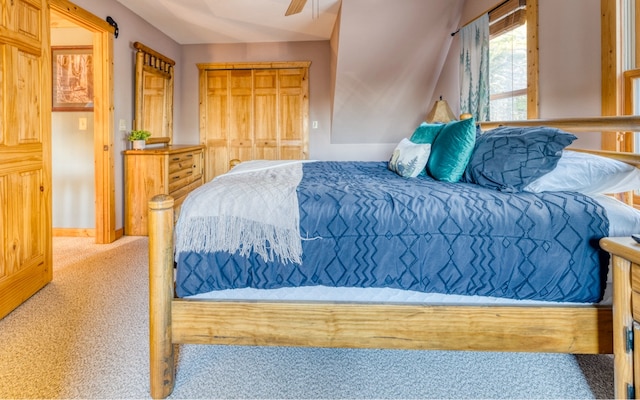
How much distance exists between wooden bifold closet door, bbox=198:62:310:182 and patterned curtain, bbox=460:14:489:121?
2264 millimetres

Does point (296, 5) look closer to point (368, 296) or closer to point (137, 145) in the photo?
point (137, 145)

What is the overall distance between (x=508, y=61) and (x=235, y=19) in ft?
9.88

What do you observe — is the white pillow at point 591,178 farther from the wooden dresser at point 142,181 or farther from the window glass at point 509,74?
the wooden dresser at point 142,181

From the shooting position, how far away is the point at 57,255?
3.35m

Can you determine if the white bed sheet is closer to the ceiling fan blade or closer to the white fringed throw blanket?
the white fringed throw blanket

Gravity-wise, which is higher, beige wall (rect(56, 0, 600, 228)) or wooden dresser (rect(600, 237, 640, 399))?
beige wall (rect(56, 0, 600, 228))

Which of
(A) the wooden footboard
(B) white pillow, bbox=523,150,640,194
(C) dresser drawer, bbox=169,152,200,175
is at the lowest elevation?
(A) the wooden footboard

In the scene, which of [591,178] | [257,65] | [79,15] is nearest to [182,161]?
[79,15]

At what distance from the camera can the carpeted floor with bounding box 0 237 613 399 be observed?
152 centimetres

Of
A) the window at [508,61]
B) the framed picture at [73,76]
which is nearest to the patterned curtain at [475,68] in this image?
the window at [508,61]

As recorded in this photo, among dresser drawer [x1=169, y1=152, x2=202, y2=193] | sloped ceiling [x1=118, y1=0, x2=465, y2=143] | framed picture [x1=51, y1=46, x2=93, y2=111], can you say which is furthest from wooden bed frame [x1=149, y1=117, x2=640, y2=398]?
sloped ceiling [x1=118, y1=0, x2=465, y2=143]

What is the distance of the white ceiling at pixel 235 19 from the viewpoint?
3924mm

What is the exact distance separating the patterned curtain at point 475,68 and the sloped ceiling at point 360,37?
56 cm

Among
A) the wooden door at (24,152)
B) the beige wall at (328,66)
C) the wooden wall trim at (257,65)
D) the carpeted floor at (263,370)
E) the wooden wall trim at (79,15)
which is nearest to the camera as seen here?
the carpeted floor at (263,370)
